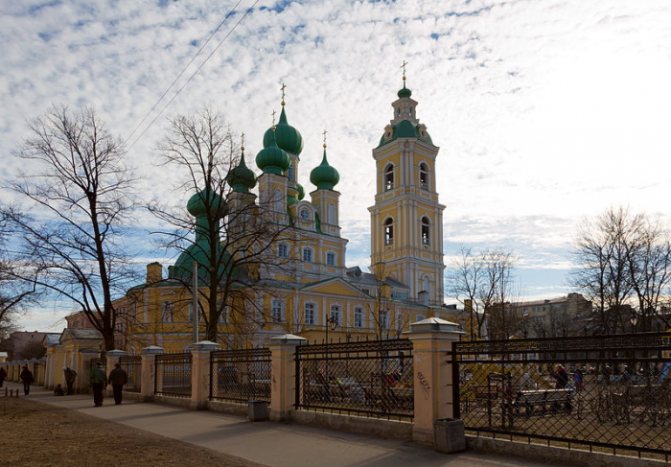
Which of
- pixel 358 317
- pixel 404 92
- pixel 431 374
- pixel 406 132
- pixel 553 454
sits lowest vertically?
pixel 553 454

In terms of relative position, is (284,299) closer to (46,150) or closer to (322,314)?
(322,314)

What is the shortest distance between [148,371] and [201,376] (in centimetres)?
408

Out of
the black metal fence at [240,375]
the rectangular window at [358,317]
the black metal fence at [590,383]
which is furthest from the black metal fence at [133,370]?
the rectangular window at [358,317]

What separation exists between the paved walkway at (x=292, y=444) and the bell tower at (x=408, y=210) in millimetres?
43266

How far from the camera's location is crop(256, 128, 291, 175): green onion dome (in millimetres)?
47188

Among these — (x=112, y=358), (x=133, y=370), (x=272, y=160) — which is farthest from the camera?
(x=272, y=160)

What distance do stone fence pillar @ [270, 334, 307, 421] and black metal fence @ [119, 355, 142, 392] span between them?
9023mm

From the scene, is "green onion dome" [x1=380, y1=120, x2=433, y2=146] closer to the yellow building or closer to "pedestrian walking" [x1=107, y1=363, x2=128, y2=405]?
the yellow building

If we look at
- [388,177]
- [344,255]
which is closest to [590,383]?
Answer: [344,255]

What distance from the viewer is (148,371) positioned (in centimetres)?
1838

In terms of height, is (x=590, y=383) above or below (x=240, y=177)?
below

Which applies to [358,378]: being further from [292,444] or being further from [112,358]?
[112,358]

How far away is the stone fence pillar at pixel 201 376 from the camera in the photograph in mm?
15094

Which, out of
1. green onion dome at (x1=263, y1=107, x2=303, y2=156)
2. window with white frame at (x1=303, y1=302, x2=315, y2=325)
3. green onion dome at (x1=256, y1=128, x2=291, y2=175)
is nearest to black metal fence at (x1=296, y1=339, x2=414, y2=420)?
window with white frame at (x1=303, y1=302, x2=315, y2=325)
